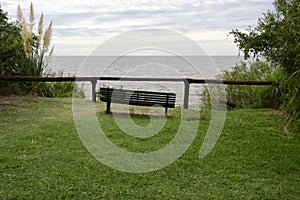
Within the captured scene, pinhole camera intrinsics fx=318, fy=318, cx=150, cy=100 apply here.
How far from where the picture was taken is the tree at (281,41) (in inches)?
151

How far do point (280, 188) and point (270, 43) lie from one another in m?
2.62

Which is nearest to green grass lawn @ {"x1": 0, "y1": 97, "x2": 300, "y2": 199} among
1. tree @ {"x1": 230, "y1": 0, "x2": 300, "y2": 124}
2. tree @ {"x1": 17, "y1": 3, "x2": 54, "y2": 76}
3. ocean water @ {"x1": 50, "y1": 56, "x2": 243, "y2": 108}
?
tree @ {"x1": 230, "y1": 0, "x2": 300, "y2": 124}

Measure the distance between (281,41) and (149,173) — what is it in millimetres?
2646

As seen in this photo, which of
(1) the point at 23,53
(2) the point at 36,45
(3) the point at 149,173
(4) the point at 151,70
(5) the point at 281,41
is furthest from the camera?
(2) the point at 36,45

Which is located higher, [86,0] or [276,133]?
[86,0]

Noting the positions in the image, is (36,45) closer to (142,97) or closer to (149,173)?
(142,97)

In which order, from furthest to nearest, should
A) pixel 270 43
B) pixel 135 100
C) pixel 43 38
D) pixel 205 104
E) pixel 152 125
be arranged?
pixel 205 104
pixel 43 38
pixel 135 100
pixel 152 125
pixel 270 43

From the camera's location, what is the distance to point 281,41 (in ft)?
14.5

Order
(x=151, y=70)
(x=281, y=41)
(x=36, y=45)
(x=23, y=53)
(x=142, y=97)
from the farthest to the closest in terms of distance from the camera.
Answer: (x=36, y=45) → (x=23, y=53) → (x=151, y=70) → (x=142, y=97) → (x=281, y=41)

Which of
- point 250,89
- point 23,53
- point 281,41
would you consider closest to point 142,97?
point 281,41

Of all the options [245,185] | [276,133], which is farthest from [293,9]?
[245,185]

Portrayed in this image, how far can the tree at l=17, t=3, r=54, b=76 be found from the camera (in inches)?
340

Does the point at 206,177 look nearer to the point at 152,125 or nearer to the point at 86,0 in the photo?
the point at 152,125

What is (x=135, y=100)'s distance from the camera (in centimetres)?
621
